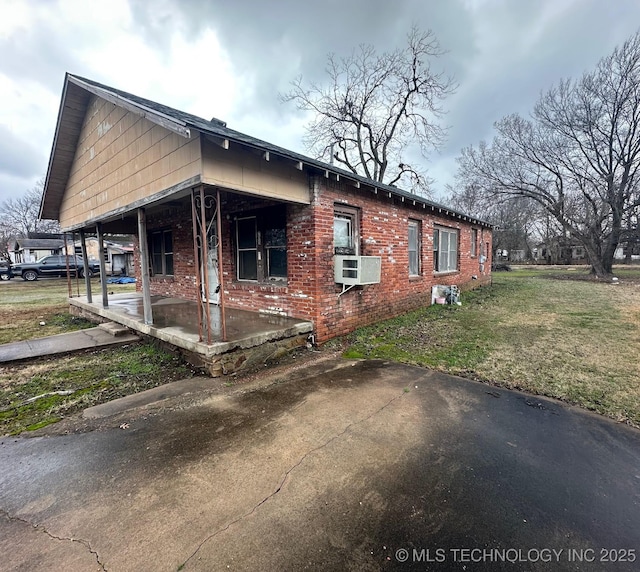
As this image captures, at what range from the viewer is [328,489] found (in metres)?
2.15

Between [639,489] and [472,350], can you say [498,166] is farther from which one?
[639,489]

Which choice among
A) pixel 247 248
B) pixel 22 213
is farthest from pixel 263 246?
pixel 22 213

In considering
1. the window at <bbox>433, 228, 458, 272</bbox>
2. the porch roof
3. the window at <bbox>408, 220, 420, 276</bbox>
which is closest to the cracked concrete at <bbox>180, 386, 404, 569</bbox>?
the porch roof

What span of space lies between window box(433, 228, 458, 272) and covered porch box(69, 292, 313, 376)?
A: 632 centimetres

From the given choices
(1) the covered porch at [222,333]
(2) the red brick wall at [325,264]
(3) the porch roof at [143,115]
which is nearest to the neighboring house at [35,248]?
(3) the porch roof at [143,115]

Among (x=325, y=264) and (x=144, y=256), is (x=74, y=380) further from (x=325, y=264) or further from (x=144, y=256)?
(x=325, y=264)

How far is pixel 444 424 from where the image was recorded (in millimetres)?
3016

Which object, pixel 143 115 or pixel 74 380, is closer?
pixel 74 380

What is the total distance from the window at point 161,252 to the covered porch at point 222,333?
2.68 meters

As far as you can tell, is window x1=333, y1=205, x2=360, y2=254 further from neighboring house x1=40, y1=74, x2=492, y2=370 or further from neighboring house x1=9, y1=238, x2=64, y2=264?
neighboring house x1=9, y1=238, x2=64, y2=264

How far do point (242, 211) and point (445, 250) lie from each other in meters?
7.17

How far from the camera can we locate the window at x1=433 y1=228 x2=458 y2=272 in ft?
33.2

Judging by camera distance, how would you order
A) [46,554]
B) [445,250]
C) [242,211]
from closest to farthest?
[46,554]
[242,211]
[445,250]

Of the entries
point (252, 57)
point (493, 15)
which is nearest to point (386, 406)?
point (493, 15)
